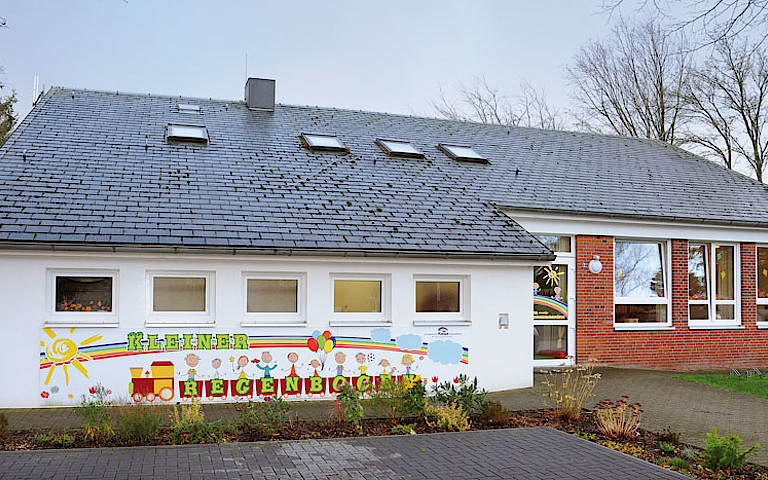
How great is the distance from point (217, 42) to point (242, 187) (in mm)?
4582

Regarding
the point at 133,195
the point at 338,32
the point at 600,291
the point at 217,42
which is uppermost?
the point at 338,32

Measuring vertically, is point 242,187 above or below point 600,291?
above

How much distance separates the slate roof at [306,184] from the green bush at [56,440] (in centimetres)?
312

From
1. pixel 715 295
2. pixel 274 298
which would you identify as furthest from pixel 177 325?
pixel 715 295

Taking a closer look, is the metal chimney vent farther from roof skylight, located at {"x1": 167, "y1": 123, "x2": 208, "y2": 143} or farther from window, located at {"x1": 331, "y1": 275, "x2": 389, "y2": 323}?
window, located at {"x1": 331, "y1": 275, "x2": 389, "y2": 323}

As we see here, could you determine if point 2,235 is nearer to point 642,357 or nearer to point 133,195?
point 133,195

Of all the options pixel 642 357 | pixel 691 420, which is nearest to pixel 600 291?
pixel 642 357

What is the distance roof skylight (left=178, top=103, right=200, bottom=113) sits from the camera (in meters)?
17.6

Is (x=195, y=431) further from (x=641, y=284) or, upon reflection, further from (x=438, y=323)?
(x=641, y=284)

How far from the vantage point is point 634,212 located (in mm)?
16141

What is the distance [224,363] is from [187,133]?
227 inches

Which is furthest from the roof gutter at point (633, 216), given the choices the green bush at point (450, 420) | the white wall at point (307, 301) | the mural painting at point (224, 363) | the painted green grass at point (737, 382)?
the green bush at point (450, 420)

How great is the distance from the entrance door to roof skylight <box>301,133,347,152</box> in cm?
491

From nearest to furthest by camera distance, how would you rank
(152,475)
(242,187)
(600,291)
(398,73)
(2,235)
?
(152,475) → (2,235) → (242,187) → (600,291) → (398,73)
